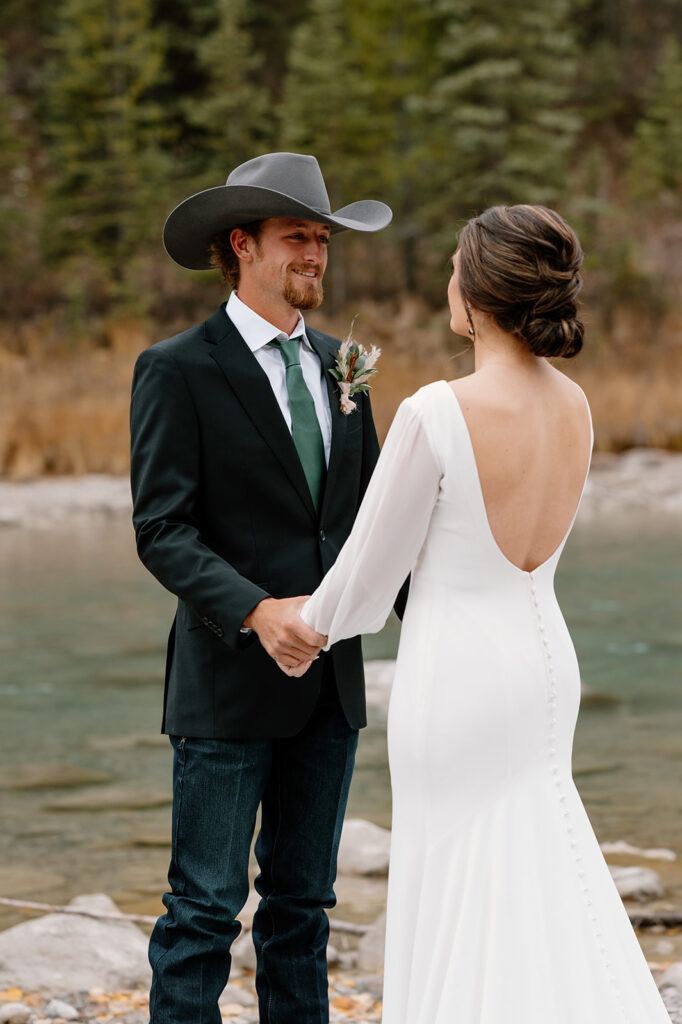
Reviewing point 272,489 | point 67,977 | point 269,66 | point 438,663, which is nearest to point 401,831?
point 438,663

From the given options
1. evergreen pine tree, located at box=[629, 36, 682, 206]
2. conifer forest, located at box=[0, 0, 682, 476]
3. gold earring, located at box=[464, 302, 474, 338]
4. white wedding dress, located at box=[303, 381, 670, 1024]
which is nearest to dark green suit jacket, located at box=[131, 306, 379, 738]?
white wedding dress, located at box=[303, 381, 670, 1024]

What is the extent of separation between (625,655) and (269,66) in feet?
109

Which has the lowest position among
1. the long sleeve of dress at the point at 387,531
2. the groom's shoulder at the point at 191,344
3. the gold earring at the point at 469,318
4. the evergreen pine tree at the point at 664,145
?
the long sleeve of dress at the point at 387,531

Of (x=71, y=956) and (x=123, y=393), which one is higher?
(x=123, y=393)

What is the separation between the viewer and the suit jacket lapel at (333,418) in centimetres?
328

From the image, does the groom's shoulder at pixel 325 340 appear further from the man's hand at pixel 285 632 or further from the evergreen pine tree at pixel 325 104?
the evergreen pine tree at pixel 325 104

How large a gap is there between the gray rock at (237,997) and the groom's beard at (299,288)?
88.0 inches

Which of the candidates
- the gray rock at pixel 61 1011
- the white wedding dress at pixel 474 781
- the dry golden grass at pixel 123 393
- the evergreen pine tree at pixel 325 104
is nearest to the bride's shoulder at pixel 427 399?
the white wedding dress at pixel 474 781

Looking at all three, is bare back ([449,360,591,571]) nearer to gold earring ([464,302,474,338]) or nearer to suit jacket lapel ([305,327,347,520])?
gold earring ([464,302,474,338])

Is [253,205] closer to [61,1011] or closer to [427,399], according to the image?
[427,399]

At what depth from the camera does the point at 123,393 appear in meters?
25.1

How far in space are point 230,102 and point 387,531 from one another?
32.1m

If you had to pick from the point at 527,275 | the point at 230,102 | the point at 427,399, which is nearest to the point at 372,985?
the point at 427,399

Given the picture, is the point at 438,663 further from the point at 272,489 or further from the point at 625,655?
the point at 625,655
